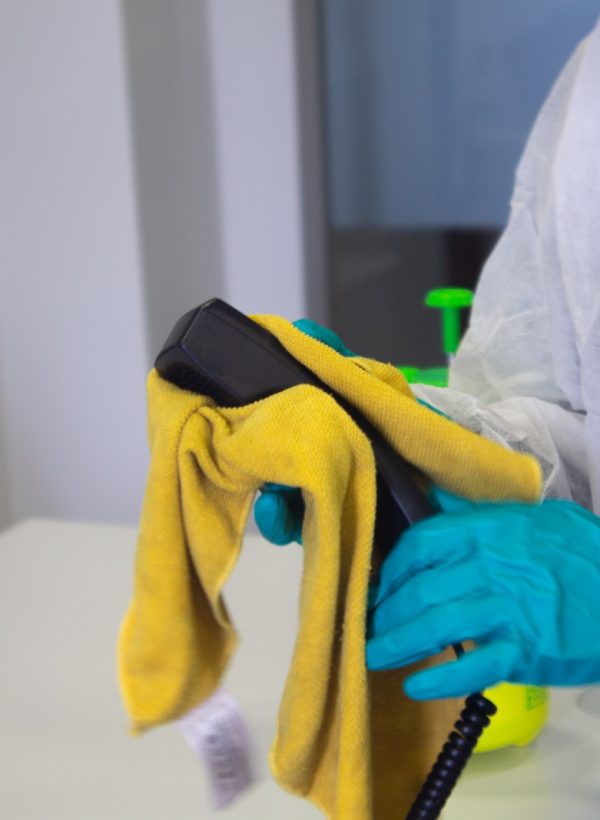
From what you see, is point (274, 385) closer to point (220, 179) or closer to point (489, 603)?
point (489, 603)

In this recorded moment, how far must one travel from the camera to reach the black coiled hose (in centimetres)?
48

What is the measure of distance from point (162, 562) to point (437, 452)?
14 centimetres

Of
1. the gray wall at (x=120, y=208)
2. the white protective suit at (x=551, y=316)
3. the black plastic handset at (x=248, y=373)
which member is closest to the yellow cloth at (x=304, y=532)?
the black plastic handset at (x=248, y=373)

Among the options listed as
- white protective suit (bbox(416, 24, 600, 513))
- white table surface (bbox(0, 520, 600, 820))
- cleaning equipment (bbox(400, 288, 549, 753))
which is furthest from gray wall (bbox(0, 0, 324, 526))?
cleaning equipment (bbox(400, 288, 549, 753))

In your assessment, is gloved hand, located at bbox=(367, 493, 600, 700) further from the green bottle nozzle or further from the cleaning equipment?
the green bottle nozzle

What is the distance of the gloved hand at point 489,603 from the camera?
44cm

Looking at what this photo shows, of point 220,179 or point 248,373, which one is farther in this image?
point 220,179

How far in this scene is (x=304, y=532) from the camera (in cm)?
47

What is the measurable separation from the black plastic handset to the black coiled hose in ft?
0.24

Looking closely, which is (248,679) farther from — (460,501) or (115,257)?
(115,257)

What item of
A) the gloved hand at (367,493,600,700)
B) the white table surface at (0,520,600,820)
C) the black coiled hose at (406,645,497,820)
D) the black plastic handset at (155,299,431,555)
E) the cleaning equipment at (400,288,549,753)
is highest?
the black plastic handset at (155,299,431,555)

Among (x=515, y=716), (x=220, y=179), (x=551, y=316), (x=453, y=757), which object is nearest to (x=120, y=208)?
(x=220, y=179)

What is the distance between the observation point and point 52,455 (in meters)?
1.91

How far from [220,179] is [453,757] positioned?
153cm
